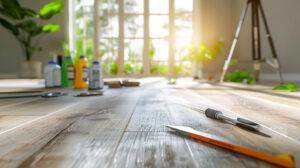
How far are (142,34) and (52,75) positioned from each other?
3.90 meters

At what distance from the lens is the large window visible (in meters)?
5.40

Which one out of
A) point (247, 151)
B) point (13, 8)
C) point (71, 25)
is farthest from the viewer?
point (71, 25)

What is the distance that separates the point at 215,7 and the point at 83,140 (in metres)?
5.42

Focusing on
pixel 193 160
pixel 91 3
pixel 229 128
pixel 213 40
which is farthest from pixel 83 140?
pixel 91 3

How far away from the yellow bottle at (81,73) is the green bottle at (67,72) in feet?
0.18

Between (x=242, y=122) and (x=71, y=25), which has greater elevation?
(x=71, y=25)

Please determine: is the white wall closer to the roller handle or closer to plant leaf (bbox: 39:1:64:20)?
the roller handle

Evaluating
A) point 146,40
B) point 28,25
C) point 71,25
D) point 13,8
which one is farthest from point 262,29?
point 13,8

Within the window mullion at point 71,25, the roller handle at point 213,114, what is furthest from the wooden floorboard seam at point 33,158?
the window mullion at point 71,25

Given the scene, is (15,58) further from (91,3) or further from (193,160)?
(193,160)

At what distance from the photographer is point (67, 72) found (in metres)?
1.85

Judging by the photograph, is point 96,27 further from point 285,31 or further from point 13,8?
point 285,31

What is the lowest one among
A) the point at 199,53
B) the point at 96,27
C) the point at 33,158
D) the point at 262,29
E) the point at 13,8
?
the point at 33,158

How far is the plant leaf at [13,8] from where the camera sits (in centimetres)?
416
